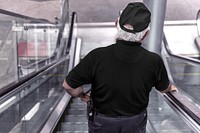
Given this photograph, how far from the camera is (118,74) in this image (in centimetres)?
168

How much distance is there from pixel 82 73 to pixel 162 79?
1.83 feet

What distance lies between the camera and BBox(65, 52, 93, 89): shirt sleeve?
168 centimetres

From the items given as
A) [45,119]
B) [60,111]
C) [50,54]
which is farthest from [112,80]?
[50,54]

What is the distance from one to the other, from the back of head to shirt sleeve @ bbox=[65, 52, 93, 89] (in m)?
0.28

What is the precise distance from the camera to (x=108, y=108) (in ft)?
5.70

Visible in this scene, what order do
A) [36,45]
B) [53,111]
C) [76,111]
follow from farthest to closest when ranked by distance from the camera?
[36,45], [76,111], [53,111]

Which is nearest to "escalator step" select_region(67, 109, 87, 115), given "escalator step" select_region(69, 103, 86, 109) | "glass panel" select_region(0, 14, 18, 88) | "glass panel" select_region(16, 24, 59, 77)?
"escalator step" select_region(69, 103, 86, 109)

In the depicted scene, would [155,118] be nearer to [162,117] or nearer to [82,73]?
[162,117]

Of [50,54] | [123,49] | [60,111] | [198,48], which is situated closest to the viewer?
[123,49]

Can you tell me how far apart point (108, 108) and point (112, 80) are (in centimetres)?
20

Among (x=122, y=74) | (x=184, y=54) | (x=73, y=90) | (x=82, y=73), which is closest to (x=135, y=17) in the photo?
(x=122, y=74)

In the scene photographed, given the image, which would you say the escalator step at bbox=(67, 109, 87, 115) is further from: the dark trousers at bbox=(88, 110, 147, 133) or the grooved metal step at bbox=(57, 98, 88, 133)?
the dark trousers at bbox=(88, 110, 147, 133)

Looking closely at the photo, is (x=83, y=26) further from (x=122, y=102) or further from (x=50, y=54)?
(x=122, y=102)

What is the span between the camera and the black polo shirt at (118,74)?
5.49 feet
